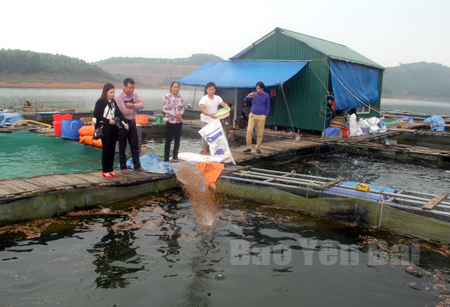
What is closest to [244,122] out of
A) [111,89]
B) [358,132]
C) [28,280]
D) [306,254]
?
[358,132]

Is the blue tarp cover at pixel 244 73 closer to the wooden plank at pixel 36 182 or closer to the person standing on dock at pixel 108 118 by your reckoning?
the person standing on dock at pixel 108 118

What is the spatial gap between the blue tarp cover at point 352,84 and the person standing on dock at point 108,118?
9337 millimetres

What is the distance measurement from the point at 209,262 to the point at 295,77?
11.1 metres

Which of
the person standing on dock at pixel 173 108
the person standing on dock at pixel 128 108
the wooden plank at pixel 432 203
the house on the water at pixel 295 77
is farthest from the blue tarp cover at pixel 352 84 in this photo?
the person standing on dock at pixel 128 108

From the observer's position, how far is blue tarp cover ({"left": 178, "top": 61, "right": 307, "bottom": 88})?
1269 cm

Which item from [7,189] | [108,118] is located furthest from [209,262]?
[7,189]

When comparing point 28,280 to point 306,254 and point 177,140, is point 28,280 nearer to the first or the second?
point 306,254

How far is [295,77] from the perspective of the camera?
13.6 meters

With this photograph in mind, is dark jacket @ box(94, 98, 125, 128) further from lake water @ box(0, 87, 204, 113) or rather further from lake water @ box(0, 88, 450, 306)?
lake water @ box(0, 87, 204, 113)

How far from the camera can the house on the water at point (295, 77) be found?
12.8 m

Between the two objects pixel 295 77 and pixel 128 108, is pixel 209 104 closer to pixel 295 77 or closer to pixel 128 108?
pixel 128 108

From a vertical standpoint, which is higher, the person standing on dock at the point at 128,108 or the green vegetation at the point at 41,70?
the green vegetation at the point at 41,70

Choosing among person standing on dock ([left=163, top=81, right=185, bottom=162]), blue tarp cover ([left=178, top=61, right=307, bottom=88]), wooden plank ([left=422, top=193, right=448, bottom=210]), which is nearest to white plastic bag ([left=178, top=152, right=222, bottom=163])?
person standing on dock ([left=163, top=81, right=185, bottom=162])

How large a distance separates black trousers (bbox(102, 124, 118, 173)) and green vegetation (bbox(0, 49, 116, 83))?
88.8 metres
